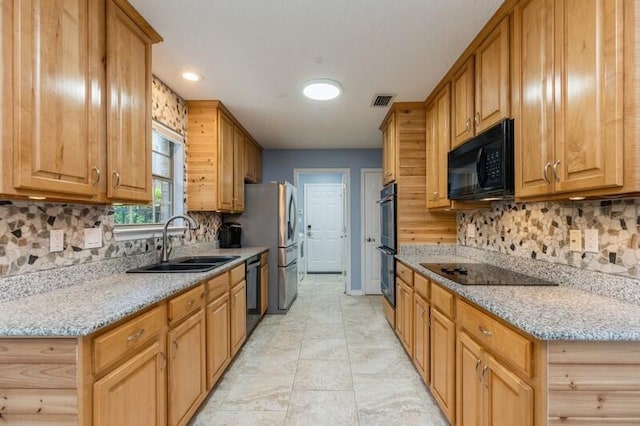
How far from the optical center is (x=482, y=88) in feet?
6.73

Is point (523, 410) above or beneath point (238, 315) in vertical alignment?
above

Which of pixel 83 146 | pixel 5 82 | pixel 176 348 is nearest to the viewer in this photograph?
pixel 5 82

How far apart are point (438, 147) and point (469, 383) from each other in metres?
1.95

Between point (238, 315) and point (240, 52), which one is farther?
point (238, 315)

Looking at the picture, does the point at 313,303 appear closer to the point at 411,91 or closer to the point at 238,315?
the point at 238,315

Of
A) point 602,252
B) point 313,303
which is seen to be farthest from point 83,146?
point 313,303

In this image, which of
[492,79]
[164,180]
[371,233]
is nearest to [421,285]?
[492,79]

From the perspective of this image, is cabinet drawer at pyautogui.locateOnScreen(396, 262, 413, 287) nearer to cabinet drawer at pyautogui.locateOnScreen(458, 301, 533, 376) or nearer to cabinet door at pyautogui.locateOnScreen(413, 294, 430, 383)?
cabinet door at pyautogui.locateOnScreen(413, 294, 430, 383)

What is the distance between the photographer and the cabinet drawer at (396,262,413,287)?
2.58 metres

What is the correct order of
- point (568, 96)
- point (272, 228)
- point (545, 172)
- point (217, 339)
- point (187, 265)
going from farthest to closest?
point (272, 228) < point (187, 265) < point (217, 339) < point (545, 172) < point (568, 96)

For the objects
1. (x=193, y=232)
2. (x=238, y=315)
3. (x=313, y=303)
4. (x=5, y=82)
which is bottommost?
(x=313, y=303)

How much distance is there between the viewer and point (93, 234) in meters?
1.89

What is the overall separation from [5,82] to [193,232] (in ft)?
7.41

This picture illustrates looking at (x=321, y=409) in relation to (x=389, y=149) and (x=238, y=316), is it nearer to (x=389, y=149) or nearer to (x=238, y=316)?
(x=238, y=316)
